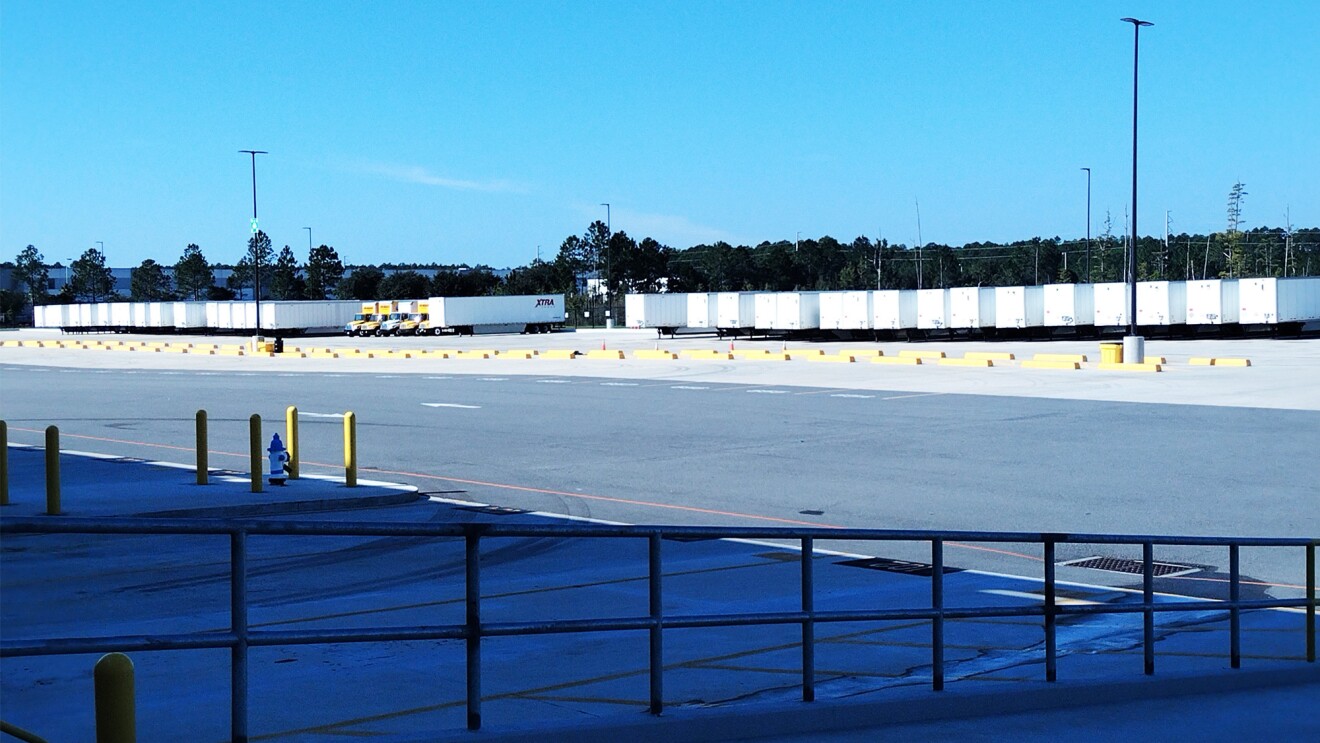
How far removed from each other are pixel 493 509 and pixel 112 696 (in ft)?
41.4

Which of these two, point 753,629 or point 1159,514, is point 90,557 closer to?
point 753,629

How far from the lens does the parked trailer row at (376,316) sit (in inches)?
3799

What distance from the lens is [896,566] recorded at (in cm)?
1305

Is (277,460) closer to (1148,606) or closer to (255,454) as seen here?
(255,454)

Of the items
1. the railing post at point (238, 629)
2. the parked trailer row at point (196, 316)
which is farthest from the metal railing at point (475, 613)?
the parked trailer row at point (196, 316)

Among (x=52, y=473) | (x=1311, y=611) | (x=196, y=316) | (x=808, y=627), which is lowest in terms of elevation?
(x=1311, y=611)

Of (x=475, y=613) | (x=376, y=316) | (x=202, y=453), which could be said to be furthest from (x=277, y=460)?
(x=376, y=316)

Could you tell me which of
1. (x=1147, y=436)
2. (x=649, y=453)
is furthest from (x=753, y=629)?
(x=1147, y=436)

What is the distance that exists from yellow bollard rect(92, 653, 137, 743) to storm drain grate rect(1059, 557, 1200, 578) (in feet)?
34.0

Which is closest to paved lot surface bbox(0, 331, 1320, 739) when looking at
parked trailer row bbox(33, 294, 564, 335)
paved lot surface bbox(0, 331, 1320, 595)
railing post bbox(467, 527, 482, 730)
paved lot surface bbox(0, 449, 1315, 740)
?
paved lot surface bbox(0, 331, 1320, 595)

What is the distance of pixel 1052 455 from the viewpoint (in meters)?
22.3

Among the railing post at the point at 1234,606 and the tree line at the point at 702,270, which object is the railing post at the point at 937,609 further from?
the tree line at the point at 702,270

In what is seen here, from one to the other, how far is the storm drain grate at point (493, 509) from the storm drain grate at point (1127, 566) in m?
6.68

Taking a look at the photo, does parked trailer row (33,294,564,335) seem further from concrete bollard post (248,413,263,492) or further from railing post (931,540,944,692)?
railing post (931,540,944,692)
